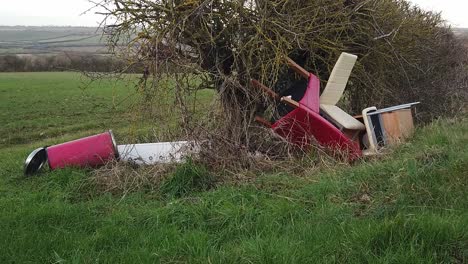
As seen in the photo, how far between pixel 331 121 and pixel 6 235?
5039 millimetres

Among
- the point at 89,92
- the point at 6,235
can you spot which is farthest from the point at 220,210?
the point at 89,92

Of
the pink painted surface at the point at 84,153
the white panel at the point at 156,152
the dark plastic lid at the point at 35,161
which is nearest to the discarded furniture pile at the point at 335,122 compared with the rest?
the white panel at the point at 156,152

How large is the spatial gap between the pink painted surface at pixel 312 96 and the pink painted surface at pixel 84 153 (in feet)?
Result: 9.86

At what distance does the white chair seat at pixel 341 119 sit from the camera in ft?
25.3

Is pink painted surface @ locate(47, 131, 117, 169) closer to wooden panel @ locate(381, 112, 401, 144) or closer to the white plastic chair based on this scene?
the white plastic chair

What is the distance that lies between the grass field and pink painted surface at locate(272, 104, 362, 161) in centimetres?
77

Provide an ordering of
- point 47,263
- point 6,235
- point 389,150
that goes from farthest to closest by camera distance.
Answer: point 389,150, point 6,235, point 47,263

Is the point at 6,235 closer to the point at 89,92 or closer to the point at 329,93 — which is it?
the point at 329,93

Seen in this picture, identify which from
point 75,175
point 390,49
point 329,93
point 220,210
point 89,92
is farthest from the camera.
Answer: point 89,92

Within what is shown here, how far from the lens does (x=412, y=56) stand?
996 centimetres

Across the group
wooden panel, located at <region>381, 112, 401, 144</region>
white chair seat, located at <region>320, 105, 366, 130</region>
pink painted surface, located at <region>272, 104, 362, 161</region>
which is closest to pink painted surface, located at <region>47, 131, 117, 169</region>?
pink painted surface, located at <region>272, 104, 362, 161</region>

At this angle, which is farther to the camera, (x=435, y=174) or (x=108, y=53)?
(x=108, y=53)

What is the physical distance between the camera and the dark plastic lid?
7043 millimetres

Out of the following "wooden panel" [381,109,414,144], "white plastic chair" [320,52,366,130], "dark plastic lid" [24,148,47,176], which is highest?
"white plastic chair" [320,52,366,130]
